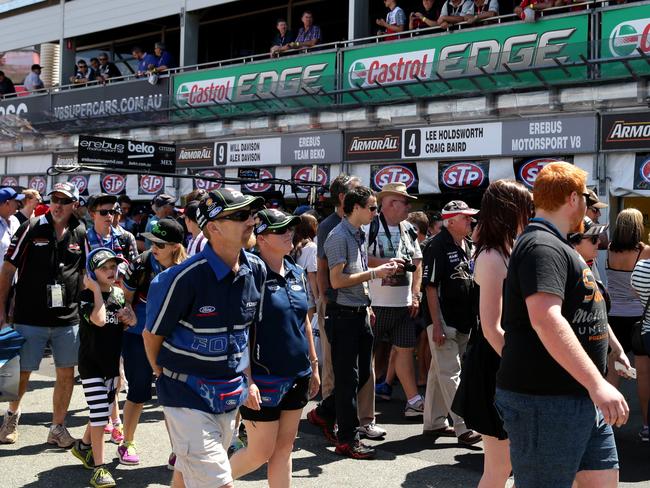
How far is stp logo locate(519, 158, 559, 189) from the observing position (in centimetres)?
1309

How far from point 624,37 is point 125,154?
26.9 feet

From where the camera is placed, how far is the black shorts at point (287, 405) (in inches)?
169

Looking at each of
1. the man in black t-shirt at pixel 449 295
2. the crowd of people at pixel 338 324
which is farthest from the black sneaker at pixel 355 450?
the man in black t-shirt at pixel 449 295

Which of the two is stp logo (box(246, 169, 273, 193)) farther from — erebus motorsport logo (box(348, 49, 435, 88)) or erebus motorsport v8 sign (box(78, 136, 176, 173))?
erebus motorsport logo (box(348, 49, 435, 88))

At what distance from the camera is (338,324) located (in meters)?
6.00

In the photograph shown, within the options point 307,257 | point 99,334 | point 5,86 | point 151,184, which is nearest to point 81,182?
point 151,184

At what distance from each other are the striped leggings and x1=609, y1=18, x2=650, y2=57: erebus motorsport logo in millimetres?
9674

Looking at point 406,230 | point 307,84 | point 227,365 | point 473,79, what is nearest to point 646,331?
point 406,230

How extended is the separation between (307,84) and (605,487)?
14.4m

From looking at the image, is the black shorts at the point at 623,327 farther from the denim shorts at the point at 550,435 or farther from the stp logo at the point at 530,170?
the stp logo at the point at 530,170

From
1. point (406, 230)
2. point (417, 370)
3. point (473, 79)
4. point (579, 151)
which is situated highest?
point (473, 79)

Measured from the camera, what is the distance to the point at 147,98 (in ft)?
67.4

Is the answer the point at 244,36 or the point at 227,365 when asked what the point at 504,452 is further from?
the point at 244,36

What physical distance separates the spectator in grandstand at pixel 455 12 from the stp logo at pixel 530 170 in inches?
125
